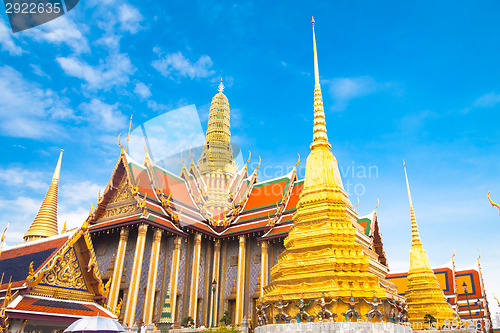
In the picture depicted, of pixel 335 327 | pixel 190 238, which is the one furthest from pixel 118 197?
pixel 335 327

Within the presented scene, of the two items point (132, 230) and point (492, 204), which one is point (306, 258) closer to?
point (492, 204)

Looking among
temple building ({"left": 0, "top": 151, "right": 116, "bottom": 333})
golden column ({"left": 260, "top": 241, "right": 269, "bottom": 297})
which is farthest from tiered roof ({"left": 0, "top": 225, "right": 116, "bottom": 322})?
golden column ({"left": 260, "top": 241, "right": 269, "bottom": 297})

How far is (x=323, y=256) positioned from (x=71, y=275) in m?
6.33

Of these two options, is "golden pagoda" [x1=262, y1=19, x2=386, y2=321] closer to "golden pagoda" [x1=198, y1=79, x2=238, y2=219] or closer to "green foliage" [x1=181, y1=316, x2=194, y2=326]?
"green foliage" [x1=181, y1=316, x2=194, y2=326]

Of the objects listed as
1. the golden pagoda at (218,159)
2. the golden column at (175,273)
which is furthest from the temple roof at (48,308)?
the golden pagoda at (218,159)

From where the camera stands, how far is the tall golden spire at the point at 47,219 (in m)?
26.4

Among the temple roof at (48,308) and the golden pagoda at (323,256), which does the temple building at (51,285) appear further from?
the golden pagoda at (323,256)

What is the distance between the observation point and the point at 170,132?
21906 millimetres

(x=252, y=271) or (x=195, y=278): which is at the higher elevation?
(x=252, y=271)

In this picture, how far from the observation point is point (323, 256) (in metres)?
10.9

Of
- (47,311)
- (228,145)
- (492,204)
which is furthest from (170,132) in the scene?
(492,204)

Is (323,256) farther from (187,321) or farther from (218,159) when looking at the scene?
(218,159)

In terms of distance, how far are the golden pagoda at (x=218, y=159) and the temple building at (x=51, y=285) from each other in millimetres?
13760

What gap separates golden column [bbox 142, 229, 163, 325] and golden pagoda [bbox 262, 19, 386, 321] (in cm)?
754
